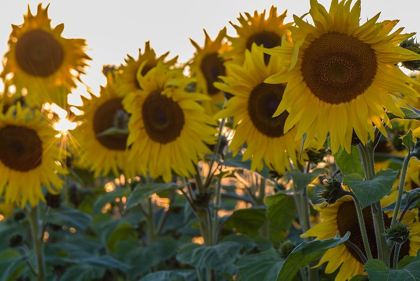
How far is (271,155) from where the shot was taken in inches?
122

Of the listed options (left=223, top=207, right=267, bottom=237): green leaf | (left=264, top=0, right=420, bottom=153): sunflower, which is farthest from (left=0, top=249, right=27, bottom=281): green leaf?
(left=264, top=0, right=420, bottom=153): sunflower

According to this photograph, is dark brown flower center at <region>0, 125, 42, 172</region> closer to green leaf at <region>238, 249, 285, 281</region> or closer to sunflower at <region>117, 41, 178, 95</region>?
sunflower at <region>117, 41, 178, 95</region>

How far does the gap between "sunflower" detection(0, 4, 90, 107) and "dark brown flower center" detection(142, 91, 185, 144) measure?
4.08ft

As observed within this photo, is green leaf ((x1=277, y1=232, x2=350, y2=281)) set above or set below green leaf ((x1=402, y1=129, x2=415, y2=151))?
below

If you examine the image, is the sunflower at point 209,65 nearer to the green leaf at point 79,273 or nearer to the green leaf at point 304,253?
the green leaf at point 79,273

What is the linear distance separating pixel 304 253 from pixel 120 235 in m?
2.45

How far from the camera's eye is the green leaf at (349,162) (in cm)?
223

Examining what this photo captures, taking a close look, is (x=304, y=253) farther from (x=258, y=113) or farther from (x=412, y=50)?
(x=258, y=113)

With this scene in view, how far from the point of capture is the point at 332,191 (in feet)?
6.63

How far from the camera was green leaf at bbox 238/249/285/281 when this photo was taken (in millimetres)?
2426

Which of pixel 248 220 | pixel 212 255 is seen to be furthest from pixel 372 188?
pixel 248 220

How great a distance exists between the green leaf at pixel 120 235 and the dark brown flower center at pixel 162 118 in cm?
87

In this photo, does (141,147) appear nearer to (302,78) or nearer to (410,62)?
(302,78)

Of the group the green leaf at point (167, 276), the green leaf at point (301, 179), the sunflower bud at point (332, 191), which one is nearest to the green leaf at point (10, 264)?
the green leaf at point (167, 276)
